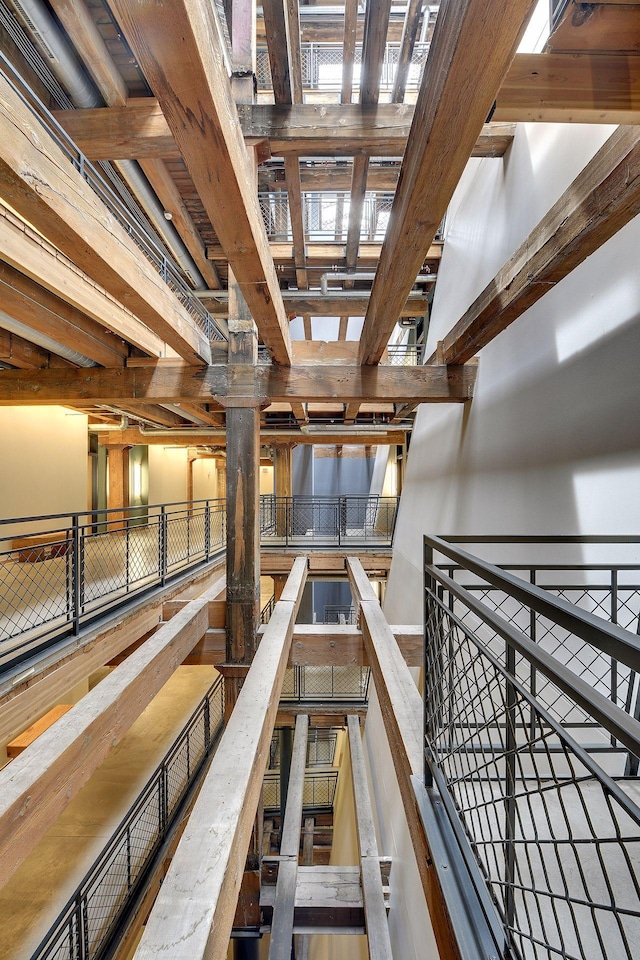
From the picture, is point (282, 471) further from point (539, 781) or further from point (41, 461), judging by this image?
point (539, 781)

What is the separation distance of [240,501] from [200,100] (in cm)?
290

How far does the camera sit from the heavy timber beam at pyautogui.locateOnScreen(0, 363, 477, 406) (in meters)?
3.86

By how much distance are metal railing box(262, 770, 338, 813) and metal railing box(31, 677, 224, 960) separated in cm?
330

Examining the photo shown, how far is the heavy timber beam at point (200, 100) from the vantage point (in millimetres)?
986

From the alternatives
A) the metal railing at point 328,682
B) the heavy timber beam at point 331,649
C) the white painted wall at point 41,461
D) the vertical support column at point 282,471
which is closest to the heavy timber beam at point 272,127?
the heavy timber beam at point 331,649

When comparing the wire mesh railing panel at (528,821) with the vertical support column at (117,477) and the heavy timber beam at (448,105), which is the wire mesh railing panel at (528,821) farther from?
the vertical support column at (117,477)

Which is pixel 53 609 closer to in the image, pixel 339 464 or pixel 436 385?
pixel 436 385

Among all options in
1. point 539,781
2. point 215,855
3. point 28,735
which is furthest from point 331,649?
point 28,735

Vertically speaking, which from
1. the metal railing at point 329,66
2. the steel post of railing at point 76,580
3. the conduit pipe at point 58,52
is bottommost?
the steel post of railing at point 76,580

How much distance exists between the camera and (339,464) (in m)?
12.8

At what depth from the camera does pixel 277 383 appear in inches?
152

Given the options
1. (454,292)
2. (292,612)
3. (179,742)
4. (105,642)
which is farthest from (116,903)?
(454,292)

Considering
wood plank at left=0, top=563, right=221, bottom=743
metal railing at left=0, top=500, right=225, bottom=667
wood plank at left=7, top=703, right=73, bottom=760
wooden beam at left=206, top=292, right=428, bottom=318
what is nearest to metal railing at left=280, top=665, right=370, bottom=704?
metal railing at left=0, top=500, right=225, bottom=667

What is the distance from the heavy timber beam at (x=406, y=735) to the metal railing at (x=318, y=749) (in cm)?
680
